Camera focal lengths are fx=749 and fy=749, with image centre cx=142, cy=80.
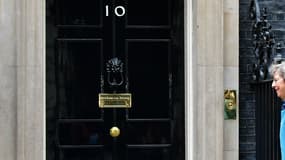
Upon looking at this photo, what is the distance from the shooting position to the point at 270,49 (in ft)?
22.7

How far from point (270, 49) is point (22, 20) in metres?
2.33

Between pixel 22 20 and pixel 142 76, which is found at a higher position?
pixel 22 20

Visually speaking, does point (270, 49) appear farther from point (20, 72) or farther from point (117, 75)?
point (20, 72)

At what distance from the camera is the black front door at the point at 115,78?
7.55 meters

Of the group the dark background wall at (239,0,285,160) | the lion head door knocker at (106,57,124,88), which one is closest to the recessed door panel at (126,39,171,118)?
the lion head door knocker at (106,57,124,88)

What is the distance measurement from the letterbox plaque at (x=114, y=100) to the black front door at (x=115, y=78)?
0.04 metres

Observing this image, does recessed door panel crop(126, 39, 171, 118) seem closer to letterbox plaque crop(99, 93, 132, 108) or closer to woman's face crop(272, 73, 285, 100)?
letterbox plaque crop(99, 93, 132, 108)

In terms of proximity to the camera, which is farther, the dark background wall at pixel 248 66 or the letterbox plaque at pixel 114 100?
the letterbox plaque at pixel 114 100

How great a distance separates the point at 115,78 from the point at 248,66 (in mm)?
1344

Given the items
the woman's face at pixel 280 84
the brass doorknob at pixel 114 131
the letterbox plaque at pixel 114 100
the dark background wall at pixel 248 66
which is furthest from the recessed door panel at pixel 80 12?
the woman's face at pixel 280 84

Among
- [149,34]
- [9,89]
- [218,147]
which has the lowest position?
[218,147]

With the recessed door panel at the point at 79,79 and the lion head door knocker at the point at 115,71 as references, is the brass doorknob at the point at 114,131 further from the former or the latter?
the lion head door knocker at the point at 115,71

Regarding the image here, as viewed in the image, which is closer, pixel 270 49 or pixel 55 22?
pixel 270 49

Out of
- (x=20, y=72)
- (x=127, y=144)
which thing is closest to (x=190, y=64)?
(x=127, y=144)
